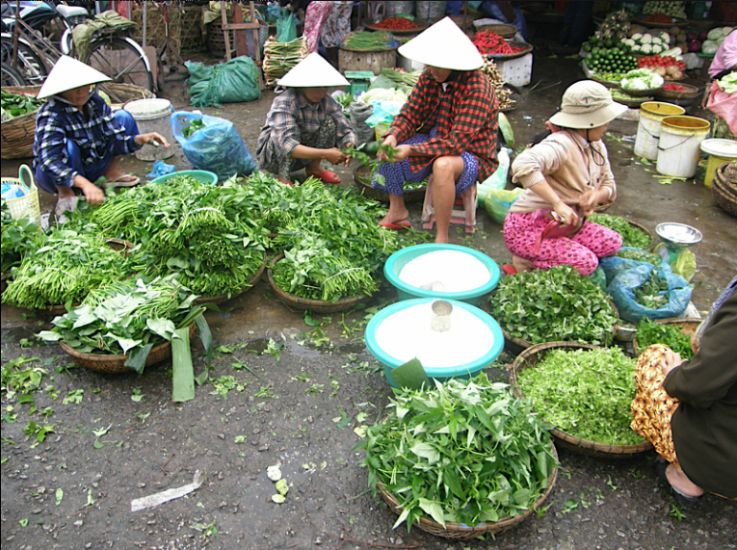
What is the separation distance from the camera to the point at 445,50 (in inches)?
138

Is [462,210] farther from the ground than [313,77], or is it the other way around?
[313,77]

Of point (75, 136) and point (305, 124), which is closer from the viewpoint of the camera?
point (75, 136)

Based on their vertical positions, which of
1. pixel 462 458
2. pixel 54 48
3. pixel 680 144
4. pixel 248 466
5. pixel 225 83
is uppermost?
pixel 54 48

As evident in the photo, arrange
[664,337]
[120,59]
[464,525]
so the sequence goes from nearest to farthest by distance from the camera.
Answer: [464,525], [664,337], [120,59]

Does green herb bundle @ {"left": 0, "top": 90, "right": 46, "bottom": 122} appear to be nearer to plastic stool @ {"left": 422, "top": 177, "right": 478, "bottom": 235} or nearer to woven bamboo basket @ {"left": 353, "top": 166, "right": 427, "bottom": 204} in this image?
woven bamboo basket @ {"left": 353, "top": 166, "right": 427, "bottom": 204}

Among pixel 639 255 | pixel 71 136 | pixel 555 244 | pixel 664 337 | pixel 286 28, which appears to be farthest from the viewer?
pixel 286 28

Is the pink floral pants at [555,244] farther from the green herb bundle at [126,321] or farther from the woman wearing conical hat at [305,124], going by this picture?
the green herb bundle at [126,321]

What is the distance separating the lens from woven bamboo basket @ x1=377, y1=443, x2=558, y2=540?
77.1 inches

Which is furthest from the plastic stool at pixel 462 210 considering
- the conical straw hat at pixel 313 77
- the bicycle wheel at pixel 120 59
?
the bicycle wheel at pixel 120 59

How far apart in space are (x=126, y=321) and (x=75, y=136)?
1850mm

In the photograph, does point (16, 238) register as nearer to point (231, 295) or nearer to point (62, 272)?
point (62, 272)

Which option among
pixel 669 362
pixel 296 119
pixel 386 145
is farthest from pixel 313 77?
pixel 669 362

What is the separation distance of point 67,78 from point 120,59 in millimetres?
3232

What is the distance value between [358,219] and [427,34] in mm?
1232
